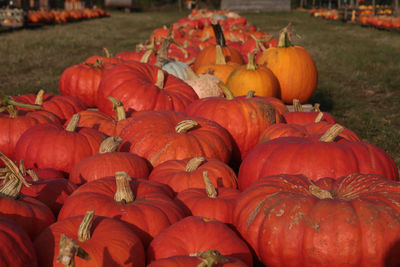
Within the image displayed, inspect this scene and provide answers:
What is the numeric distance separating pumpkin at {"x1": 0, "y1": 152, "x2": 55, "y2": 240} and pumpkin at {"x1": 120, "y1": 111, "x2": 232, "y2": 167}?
1.02m

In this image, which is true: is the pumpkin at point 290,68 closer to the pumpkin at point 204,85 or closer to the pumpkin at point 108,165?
the pumpkin at point 204,85

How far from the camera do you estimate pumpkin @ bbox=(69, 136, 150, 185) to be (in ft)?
9.23

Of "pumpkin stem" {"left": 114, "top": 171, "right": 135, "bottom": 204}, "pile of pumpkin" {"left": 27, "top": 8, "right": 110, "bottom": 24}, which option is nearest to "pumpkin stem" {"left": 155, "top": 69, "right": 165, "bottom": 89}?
"pumpkin stem" {"left": 114, "top": 171, "right": 135, "bottom": 204}

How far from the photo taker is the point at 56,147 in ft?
10.8

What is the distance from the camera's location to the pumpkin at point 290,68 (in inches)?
212

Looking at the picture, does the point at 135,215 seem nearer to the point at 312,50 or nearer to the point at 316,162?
the point at 316,162

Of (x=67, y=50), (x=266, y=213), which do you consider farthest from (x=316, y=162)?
(x=67, y=50)

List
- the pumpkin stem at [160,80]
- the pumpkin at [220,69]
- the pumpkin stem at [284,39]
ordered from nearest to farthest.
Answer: the pumpkin stem at [160,80], the pumpkin at [220,69], the pumpkin stem at [284,39]

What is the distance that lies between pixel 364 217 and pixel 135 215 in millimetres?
956

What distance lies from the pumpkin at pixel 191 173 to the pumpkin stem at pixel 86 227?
953 mm

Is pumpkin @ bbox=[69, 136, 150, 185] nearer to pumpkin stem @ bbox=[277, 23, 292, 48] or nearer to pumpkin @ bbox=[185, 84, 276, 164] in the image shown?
pumpkin @ bbox=[185, 84, 276, 164]

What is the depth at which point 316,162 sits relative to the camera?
2.64m

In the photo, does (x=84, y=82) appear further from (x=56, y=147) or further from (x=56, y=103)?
(x=56, y=147)

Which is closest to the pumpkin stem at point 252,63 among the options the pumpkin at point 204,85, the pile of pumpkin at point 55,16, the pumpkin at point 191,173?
the pumpkin at point 204,85
